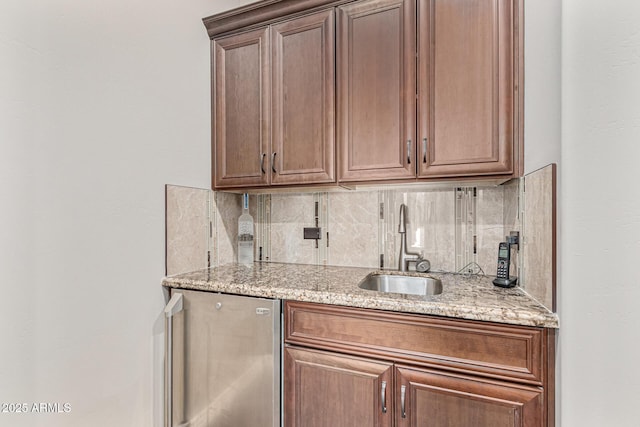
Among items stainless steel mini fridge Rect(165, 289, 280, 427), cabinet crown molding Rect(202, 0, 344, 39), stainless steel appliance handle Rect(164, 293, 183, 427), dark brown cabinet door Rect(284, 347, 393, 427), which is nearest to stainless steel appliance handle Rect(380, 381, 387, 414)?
dark brown cabinet door Rect(284, 347, 393, 427)

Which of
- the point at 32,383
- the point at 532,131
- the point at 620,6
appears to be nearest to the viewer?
the point at 620,6

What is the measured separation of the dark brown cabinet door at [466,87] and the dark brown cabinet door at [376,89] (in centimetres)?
6

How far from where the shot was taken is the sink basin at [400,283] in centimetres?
155

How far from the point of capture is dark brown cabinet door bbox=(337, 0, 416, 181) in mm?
1374

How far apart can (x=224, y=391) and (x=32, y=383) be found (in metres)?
0.67

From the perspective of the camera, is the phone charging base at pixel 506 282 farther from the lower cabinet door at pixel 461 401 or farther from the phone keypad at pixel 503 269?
the lower cabinet door at pixel 461 401

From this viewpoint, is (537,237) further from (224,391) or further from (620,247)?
(224,391)

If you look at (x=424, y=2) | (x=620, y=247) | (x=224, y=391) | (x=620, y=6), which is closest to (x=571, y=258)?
(x=620, y=247)

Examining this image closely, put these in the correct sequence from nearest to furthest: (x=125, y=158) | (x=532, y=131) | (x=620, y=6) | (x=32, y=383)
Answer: (x=620, y=6), (x=32, y=383), (x=532, y=131), (x=125, y=158)

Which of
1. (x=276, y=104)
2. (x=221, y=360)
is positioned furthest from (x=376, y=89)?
(x=221, y=360)

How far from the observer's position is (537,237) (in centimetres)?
106

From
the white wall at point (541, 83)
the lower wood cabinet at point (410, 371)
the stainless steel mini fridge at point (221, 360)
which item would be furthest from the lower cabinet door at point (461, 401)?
the white wall at point (541, 83)

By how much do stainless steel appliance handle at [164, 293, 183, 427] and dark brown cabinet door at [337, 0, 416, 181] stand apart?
98cm

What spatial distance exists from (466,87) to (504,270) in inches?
30.9
